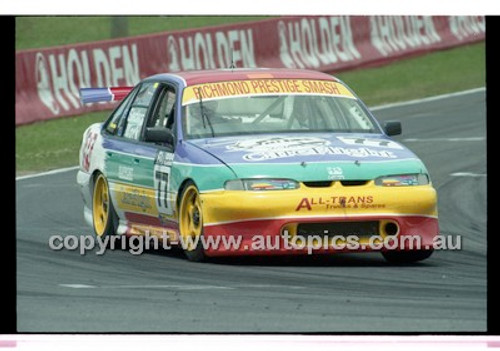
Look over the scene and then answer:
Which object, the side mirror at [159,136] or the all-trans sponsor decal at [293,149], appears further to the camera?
the side mirror at [159,136]

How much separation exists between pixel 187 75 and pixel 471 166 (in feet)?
21.7

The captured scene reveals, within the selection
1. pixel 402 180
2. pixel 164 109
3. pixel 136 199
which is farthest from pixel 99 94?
pixel 402 180

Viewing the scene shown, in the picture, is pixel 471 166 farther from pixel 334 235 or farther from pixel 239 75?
pixel 334 235

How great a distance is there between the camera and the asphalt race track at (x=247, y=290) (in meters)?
9.09

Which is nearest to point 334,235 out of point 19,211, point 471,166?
point 19,211

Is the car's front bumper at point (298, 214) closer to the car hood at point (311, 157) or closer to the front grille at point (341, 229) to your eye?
the front grille at point (341, 229)

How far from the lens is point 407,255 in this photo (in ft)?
38.8

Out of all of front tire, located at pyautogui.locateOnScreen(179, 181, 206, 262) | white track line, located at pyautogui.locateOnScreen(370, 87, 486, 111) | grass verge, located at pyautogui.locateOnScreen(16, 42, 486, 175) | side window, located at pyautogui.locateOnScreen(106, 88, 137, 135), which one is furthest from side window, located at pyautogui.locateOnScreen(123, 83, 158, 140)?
white track line, located at pyautogui.locateOnScreen(370, 87, 486, 111)

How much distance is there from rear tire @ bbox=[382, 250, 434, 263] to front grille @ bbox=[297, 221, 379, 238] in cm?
51

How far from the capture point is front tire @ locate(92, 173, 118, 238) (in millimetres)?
13539

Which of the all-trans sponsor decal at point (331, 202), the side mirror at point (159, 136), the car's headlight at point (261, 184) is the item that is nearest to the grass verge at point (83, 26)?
the side mirror at point (159, 136)

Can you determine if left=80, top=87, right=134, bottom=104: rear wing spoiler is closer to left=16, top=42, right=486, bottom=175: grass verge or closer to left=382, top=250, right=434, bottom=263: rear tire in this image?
left=382, top=250, right=434, bottom=263: rear tire

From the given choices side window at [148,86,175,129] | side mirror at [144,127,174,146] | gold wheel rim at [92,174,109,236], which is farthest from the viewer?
gold wheel rim at [92,174,109,236]

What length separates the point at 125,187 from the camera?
13070 mm
